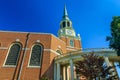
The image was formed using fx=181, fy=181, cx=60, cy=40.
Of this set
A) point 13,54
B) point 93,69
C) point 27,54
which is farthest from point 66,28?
point 93,69

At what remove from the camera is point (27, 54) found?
2950 centimetres

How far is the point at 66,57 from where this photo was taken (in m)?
27.7

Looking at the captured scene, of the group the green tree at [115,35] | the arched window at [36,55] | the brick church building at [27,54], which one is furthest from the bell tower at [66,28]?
the green tree at [115,35]

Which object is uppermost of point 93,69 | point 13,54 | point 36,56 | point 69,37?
point 69,37

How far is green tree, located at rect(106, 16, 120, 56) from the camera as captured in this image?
1490cm

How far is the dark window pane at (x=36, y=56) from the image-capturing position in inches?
1135

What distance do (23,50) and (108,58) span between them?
13.6m

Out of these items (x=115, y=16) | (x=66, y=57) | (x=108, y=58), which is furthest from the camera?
(x=66, y=57)

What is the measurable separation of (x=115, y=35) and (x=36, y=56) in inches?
671

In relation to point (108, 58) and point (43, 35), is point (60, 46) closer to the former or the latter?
point (43, 35)

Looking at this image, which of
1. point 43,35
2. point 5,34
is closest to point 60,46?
point 43,35

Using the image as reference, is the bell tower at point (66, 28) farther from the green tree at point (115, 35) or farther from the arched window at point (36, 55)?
the green tree at point (115, 35)

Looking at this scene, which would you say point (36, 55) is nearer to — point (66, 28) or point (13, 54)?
point (13, 54)

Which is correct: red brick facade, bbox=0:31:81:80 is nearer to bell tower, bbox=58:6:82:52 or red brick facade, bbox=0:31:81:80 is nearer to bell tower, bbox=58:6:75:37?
bell tower, bbox=58:6:82:52
